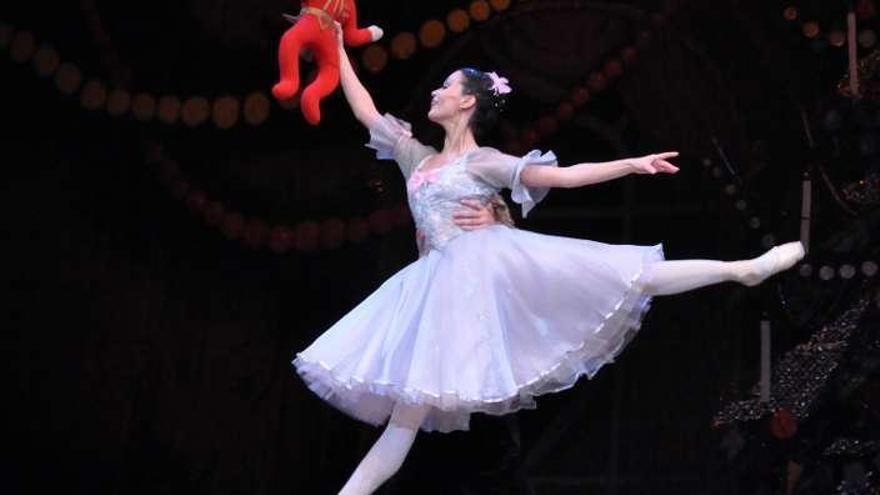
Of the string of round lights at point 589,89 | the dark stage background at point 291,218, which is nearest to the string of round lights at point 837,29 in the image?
the dark stage background at point 291,218

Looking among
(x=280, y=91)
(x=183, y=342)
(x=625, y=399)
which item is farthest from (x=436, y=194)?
(x=183, y=342)

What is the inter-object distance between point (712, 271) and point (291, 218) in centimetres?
147

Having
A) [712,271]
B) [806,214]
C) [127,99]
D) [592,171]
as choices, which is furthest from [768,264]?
[127,99]

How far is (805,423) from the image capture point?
3201 millimetres

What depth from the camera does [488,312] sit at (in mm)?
2766

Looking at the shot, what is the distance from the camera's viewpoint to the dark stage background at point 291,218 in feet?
11.4

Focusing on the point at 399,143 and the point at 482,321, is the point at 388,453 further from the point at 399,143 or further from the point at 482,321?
the point at 399,143

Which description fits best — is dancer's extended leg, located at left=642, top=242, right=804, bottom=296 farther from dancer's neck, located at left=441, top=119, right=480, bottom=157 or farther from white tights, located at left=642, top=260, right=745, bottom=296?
dancer's neck, located at left=441, top=119, right=480, bottom=157

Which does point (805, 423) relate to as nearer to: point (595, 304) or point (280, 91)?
point (595, 304)

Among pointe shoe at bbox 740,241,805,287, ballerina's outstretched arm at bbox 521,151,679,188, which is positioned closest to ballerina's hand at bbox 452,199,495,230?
ballerina's outstretched arm at bbox 521,151,679,188

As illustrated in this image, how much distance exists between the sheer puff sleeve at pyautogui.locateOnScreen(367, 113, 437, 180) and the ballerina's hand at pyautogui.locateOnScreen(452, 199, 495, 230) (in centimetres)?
16

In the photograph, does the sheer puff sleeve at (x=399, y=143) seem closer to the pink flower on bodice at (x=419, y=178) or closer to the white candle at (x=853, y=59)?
the pink flower on bodice at (x=419, y=178)

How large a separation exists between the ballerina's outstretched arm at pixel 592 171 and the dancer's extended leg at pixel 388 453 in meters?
0.51

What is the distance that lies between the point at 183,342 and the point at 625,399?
118cm
